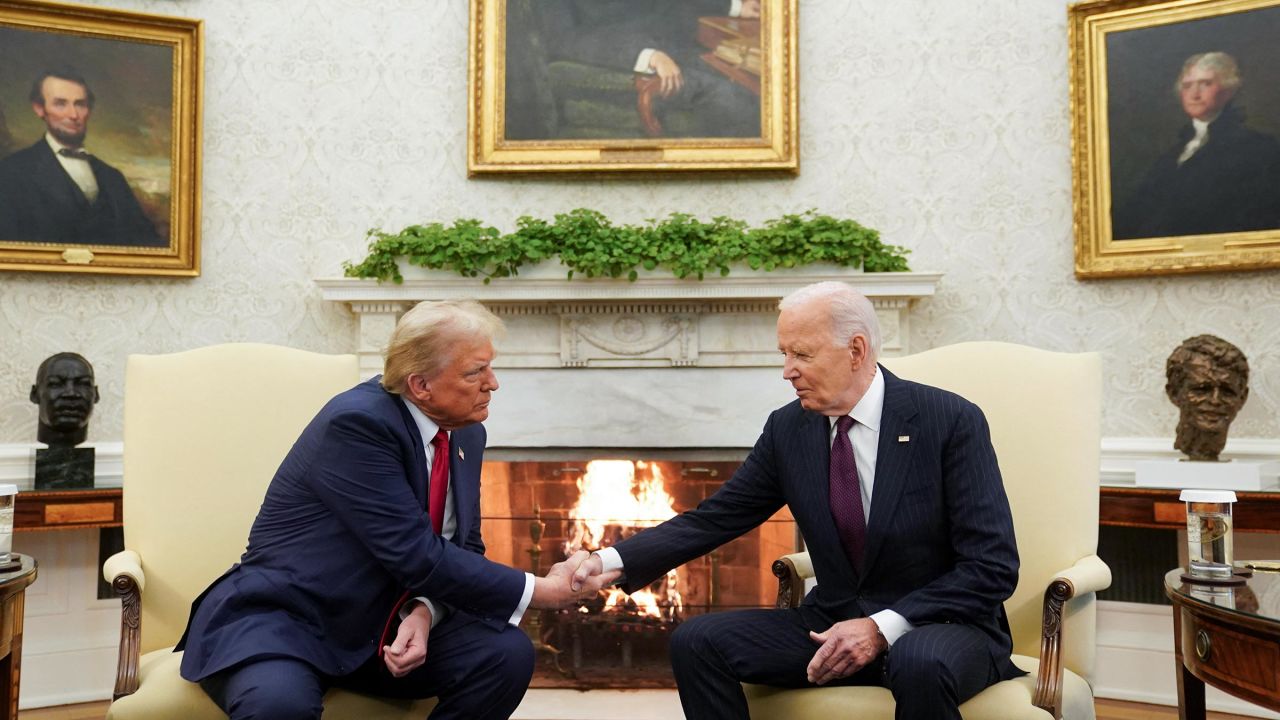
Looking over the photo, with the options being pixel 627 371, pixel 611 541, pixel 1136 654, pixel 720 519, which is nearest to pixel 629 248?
pixel 627 371

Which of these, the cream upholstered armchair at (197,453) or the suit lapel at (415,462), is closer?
the suit lapel at (415,462)

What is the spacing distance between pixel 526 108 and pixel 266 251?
4.86ft

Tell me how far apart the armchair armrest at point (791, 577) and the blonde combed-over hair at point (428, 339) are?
3.50 feet

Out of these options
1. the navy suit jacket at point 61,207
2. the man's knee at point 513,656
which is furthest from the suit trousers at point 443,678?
the navy suit jacket at point 61,207

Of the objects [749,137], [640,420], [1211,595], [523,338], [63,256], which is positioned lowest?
[1211,595]

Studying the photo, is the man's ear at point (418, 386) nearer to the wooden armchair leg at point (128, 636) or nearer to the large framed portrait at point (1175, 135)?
the wooden armchair leg at point (128, 636)

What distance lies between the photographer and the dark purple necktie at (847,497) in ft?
8.04

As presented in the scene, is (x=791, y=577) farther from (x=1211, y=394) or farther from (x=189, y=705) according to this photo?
(x=1211, y=394)

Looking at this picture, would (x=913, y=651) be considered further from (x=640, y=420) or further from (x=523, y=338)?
(x=523, y=338)

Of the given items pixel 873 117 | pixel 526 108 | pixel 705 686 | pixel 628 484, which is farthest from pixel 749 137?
pixel 705 686

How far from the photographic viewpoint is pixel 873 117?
481 centimetres

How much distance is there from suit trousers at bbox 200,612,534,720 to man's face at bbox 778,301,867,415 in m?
0.98

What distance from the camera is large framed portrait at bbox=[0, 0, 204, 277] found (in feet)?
14.9

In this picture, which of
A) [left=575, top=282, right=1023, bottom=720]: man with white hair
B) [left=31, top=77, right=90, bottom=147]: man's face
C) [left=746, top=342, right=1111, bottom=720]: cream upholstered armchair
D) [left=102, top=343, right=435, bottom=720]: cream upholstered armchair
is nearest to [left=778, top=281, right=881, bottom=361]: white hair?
[left=575, top=282, right=1023, bottom=720]: man with white hair
